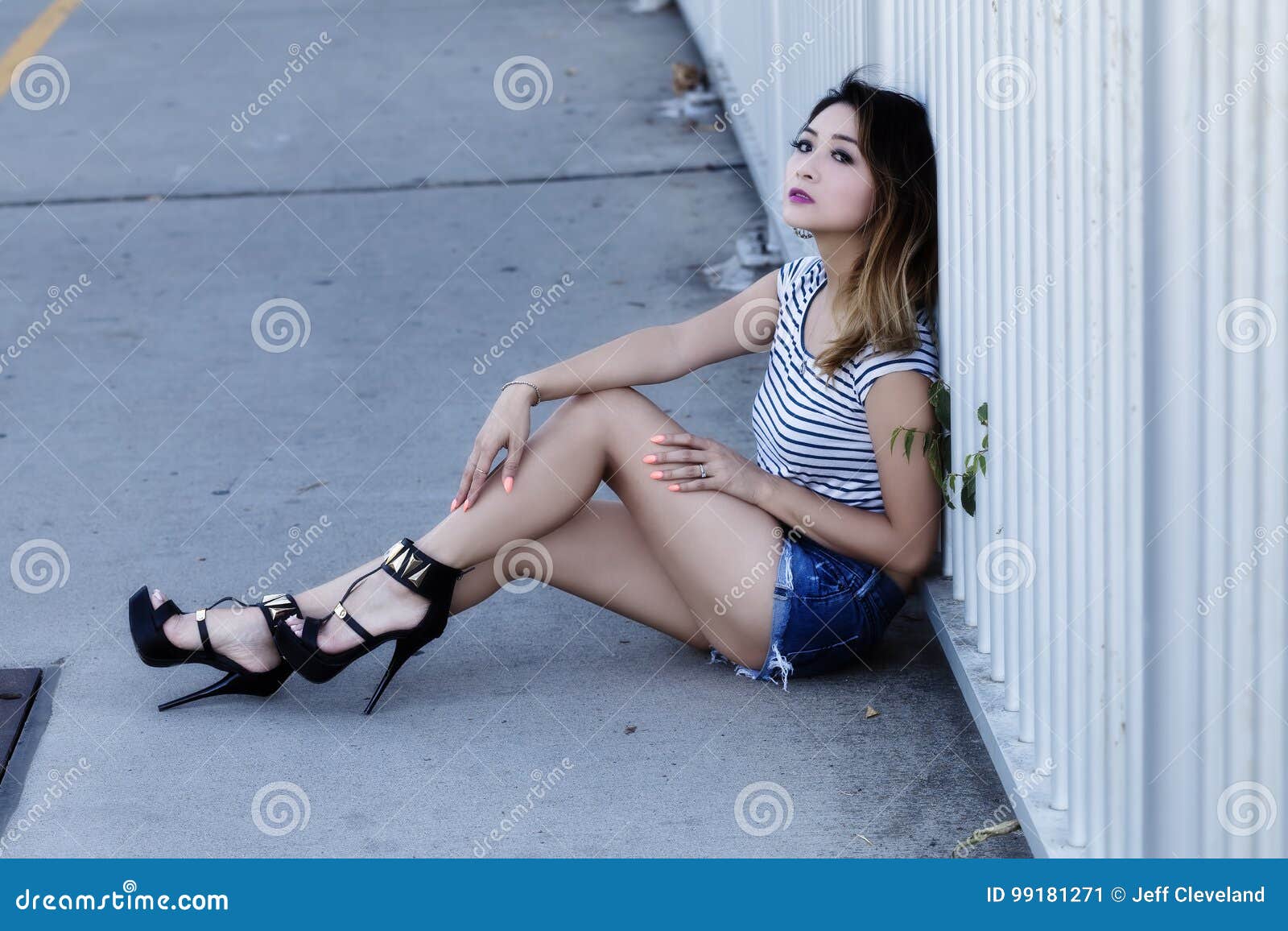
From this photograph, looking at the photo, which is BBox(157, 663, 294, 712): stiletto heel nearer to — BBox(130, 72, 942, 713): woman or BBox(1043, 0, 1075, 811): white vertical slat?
BBox(130, 72, 942, 713): woman

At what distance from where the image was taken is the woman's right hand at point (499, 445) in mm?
2650

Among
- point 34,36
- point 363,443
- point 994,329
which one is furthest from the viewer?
point 34,36

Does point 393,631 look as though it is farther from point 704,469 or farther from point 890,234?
point 890,234

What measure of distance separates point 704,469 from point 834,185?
51 cm

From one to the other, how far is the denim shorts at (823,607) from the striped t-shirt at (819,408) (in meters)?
0.12

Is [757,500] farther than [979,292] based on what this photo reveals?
Yes

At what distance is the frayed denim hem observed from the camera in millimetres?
2680

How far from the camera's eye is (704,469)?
2.64 meters

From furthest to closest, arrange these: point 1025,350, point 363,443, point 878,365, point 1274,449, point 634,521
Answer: point 363,443 → point 634,521 → point 878,365 → point 1025,350 → point 1274,449

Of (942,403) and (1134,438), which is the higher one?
(1134,438)

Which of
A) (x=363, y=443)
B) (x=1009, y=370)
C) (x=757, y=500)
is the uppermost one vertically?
(x=1009, y=370)

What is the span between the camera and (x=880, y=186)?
8.48ft

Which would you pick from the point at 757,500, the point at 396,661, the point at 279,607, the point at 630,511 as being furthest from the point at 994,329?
the point at 279,607

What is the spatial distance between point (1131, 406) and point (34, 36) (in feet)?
27.4
